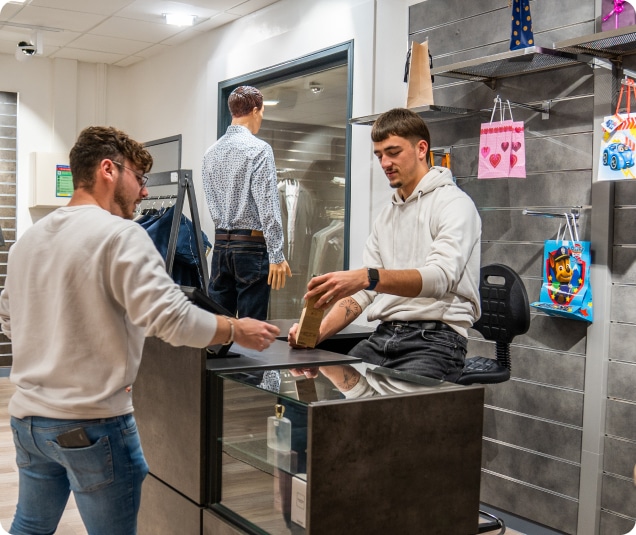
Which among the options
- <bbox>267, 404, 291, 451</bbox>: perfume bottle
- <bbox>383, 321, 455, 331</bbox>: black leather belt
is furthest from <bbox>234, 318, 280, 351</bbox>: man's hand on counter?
<bbox>383, 321, 455, 331</bbox>: black leather belt

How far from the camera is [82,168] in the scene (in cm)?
199

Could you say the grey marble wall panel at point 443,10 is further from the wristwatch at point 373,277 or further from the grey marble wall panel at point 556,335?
the wristwatch at point 373,277

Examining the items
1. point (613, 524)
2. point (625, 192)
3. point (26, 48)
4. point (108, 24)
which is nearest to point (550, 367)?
point (613, 524)

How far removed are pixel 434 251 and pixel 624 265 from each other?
3.01 feet

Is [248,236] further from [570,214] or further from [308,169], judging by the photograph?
[570,214]

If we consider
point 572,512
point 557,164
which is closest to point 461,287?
point 557,164

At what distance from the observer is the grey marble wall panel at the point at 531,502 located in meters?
3.21

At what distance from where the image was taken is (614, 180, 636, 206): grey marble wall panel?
298 cm

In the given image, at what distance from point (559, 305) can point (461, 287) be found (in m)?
0.72

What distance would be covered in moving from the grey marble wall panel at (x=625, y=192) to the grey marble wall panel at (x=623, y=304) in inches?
12.6

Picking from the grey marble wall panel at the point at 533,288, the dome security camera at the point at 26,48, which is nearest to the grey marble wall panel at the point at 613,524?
the grey marble wall panel at the point at 533,288

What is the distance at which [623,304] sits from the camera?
9.88 ft

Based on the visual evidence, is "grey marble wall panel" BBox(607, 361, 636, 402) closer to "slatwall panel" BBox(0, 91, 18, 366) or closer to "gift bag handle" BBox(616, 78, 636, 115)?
"gift bag handle" BBox(616, 78, 636, 115)

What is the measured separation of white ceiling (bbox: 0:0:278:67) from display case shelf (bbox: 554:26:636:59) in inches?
110
